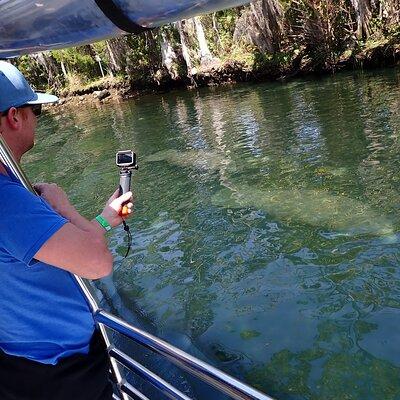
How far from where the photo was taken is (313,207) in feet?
24.3

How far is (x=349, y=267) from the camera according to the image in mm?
5574

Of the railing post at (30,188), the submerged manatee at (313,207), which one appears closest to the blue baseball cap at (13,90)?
the railing post at (30,188)

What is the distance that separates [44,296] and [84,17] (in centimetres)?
121

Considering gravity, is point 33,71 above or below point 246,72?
above

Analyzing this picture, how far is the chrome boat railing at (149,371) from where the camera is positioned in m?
1.73

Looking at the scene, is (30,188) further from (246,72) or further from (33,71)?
(33,71)

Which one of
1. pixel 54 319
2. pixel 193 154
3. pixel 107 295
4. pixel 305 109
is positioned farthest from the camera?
pixel 305 109

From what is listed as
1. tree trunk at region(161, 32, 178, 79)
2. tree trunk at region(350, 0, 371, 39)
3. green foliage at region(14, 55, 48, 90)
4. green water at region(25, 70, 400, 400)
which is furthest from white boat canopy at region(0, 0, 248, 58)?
green foliage at region(14, 55, 48, 90)

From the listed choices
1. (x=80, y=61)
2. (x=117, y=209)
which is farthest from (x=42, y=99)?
(x=80, y=61)

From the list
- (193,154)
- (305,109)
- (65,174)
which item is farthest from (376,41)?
(65,174)

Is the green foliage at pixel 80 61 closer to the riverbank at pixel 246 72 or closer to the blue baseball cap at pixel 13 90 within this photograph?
the riverbank at pixel 246 72

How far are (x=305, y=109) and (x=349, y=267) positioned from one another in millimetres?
10630

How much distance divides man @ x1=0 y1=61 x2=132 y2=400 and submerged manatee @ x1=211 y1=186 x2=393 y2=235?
488 cm

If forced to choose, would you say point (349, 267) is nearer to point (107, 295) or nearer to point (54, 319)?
point (107, 295)
